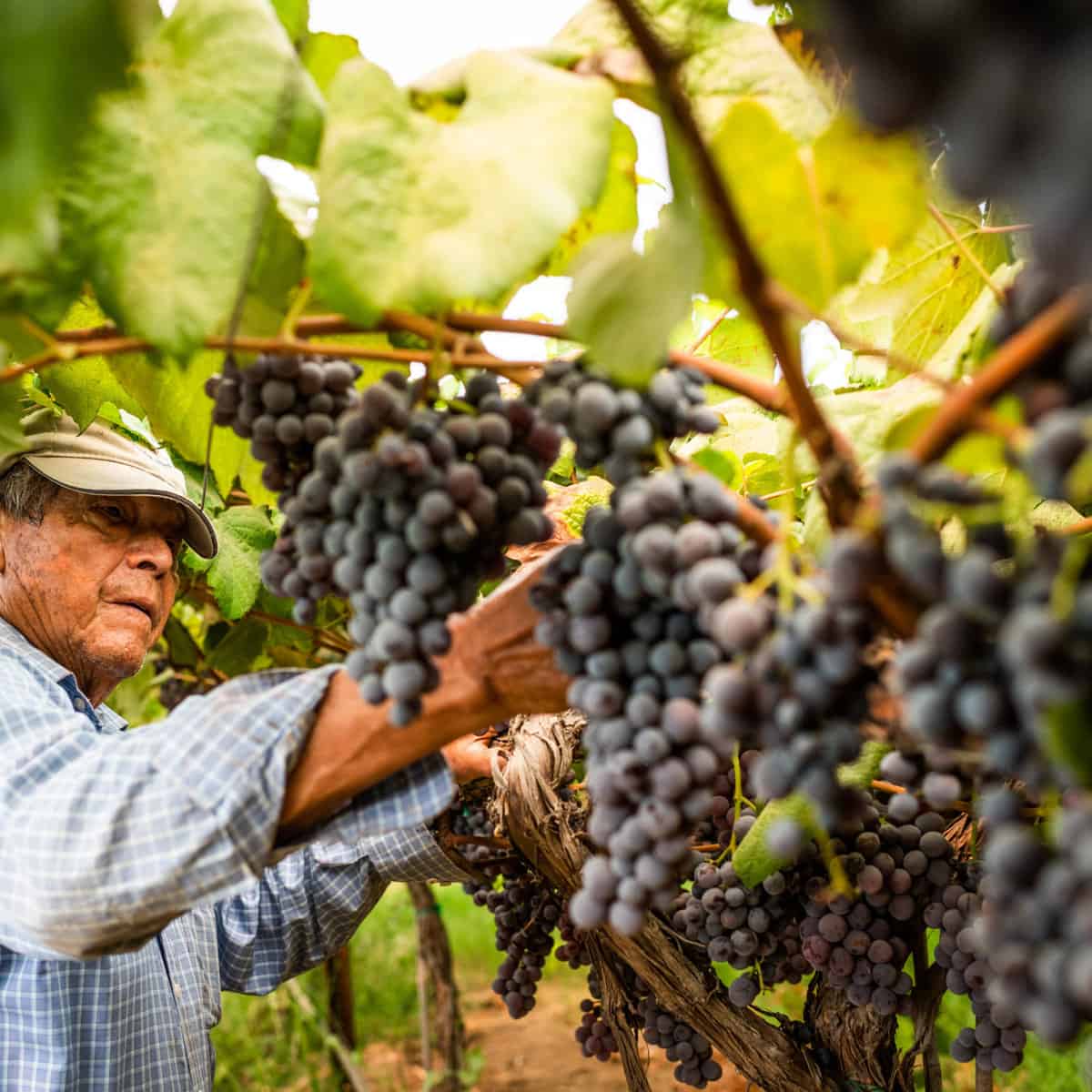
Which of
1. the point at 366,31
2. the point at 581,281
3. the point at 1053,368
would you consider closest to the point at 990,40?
the point at 1053,368

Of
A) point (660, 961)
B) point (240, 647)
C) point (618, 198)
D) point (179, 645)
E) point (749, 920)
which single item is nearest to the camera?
point (618, 198)

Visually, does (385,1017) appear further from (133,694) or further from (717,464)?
(717,464)

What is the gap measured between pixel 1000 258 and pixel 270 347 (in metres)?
0.93

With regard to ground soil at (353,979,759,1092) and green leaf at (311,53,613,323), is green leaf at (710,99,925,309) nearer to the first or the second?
green leaf at (311,53,613,323)

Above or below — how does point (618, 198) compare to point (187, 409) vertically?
above

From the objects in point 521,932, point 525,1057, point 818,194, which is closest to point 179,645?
point 521,932

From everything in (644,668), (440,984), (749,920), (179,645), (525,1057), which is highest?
(644,668)

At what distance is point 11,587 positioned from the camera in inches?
65.6

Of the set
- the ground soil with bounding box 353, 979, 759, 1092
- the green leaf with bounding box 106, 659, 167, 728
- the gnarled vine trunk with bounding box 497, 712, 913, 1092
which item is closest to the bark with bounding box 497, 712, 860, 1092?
the gnarled vine trunk with bounding box 497, 712, 913, 1092

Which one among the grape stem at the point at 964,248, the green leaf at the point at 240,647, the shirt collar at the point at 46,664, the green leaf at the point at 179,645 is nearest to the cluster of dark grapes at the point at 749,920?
the grape stem at the point at 964,248

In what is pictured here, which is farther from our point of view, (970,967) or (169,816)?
(970,967)

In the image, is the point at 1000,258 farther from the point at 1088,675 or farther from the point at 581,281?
the point at 1088,675

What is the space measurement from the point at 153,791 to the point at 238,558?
1245 mm

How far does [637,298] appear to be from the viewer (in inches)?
23.6
